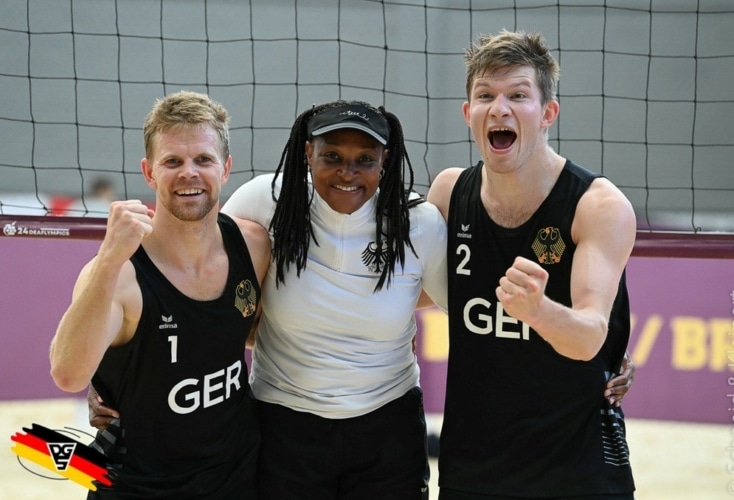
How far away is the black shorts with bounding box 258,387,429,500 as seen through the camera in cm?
297

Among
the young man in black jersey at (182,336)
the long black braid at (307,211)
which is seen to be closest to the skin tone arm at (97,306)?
the young man in black jersey at (182,336)

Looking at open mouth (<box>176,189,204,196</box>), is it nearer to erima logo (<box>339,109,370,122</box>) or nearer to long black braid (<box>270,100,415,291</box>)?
long black braid (<box>270,100,415,291</box>)

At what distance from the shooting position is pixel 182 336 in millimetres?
2777

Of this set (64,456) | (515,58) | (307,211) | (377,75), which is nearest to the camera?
(64,456)

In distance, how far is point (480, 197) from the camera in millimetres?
3094

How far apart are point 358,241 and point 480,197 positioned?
44cm

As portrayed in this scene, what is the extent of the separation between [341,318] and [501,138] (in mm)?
762

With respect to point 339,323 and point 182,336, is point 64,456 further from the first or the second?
point 339,323

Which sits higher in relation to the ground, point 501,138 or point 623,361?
point 501,138

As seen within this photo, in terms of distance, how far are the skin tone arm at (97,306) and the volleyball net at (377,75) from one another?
18.3ft

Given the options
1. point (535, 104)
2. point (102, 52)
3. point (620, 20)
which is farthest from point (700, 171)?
point (535, 104)

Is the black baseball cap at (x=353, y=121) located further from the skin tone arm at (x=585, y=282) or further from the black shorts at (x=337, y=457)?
the black shorts at (x=337, y=457)

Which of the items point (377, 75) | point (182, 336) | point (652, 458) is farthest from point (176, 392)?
point (377, 75)

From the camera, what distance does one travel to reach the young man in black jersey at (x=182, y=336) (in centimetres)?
276
